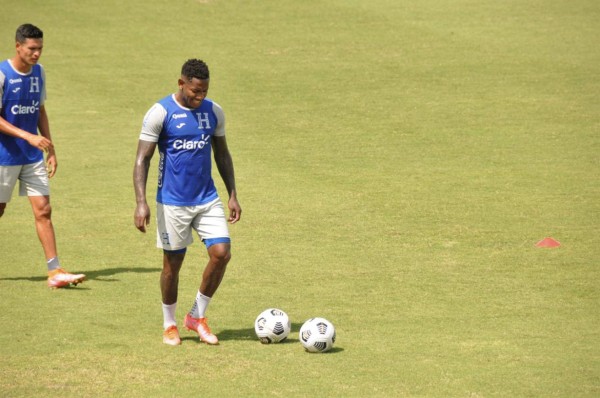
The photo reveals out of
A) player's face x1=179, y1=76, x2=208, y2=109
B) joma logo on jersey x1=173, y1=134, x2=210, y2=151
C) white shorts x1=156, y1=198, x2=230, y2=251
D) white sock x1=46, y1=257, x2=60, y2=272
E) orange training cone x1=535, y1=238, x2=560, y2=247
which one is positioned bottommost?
white sock x1=46, y1=257, x2=60, y2=272

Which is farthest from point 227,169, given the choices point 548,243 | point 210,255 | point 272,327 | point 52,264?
point 548,243

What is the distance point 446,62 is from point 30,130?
14.7 meters

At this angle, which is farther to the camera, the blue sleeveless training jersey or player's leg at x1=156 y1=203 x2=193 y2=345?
the blue sleeveless training jersey

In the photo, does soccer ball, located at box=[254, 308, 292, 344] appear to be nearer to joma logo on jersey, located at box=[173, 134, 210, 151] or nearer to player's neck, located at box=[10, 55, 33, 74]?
joma logo on jersey, located at box=[173, 134, 210, 151]

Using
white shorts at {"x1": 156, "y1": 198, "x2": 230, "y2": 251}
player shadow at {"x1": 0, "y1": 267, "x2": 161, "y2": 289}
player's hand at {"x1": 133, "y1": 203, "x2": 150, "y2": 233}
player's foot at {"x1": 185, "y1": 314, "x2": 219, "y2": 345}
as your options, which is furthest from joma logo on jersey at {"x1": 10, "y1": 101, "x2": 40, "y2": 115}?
player's foot at {"x1": 185, "y1": 314, "x2": 219, "y2": 345}

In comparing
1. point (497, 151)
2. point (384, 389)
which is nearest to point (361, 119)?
point (497, 151)

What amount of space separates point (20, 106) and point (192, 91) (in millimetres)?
3452

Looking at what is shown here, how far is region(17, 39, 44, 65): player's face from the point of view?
12.2m

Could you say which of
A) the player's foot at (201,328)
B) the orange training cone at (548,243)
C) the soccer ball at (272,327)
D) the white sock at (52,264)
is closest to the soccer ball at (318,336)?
the soccer ball at (272,327)

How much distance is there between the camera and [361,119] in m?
21.8

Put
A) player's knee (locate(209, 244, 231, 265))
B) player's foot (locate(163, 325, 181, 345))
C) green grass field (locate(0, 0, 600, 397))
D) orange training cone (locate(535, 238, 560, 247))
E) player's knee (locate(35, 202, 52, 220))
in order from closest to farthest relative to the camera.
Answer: green grass field (locate(0, 0, 600, 397)) → player's knee (locate(209, 244, 231, 265)) → player's foot (locate(163, 325, 181, 345)) → player's knee (locate(35, 202, 52, 220)) → orange training cone (locate(535, 238, 560, 247))

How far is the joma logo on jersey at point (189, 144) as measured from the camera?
1011cm

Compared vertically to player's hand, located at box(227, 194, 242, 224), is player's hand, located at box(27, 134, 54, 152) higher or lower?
higher

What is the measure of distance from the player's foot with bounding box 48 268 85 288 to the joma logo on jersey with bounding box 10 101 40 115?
192cm
